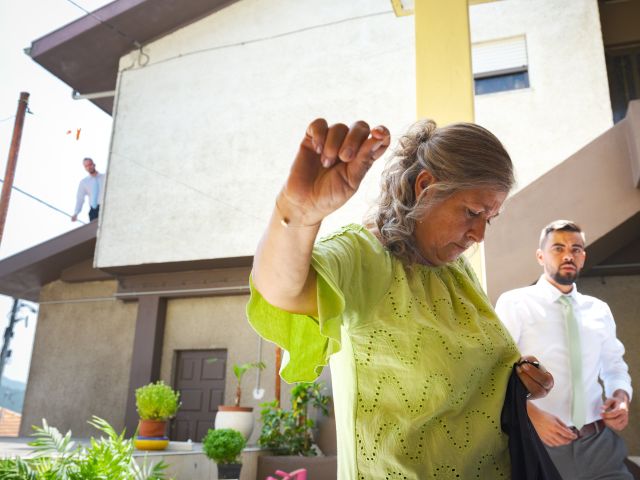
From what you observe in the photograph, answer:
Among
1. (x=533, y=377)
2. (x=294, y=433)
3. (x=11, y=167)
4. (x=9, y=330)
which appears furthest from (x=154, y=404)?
(x=9, y=330)

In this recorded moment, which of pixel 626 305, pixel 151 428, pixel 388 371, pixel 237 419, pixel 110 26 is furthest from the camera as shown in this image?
pixel 110 26

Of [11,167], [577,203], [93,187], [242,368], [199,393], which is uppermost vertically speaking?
[11,167]

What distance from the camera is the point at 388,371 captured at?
3.47 ft

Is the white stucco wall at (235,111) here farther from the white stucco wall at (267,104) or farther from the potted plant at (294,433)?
the potted plant at (294,433)

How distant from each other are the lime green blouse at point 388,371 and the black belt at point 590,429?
200 centimetres

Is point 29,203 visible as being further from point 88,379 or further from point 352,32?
point 352,32

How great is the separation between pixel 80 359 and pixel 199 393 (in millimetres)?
2418

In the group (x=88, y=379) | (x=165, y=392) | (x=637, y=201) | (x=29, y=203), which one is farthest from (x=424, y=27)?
(x=29, y=203)

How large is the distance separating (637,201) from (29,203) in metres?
10.1

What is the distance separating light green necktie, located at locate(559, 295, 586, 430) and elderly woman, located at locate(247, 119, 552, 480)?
182cm

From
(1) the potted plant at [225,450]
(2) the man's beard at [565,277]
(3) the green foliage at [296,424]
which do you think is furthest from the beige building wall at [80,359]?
(2) the man's beard at [565,277]

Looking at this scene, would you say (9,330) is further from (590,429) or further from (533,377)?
(533,377)

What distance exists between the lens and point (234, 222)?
8602mm

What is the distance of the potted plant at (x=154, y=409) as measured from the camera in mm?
5953
